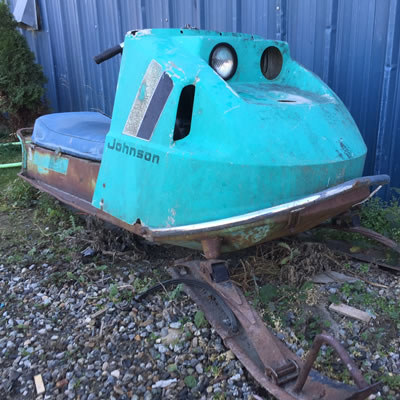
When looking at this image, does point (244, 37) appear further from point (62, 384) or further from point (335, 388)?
point (62, 384)

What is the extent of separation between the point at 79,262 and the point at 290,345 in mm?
1627

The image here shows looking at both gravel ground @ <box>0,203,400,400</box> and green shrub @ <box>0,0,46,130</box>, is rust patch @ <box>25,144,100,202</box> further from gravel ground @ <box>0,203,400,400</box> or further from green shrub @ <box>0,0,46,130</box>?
green shrub @ <box>0,0,46,130</box>

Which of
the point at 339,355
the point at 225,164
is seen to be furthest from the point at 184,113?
the point at 339,355

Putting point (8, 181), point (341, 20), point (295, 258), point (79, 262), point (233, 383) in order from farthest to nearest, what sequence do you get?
1. point (8, 181)
2. point (341, 20)
3. point (79, 262)
4. point (295, 258)
5. point (233, 383)

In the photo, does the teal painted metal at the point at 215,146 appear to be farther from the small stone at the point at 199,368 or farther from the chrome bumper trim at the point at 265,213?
the small stone at the point at 199,368

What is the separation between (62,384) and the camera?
2.03 m

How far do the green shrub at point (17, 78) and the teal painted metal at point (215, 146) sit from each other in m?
4.86

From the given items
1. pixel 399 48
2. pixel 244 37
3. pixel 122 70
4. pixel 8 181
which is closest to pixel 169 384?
pixel 122 70

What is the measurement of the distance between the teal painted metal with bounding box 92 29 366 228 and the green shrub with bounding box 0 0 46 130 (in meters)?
4.86

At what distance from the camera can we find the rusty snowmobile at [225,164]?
79.6 inches

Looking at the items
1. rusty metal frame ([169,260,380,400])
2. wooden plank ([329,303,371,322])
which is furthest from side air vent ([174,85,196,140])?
wooden plank ([329,303,371,322])

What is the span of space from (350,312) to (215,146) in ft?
3.94

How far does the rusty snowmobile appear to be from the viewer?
2021mm

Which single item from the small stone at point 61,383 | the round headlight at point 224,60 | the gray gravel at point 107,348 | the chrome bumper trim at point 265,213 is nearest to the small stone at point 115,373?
the gray gravel at point 107,348
